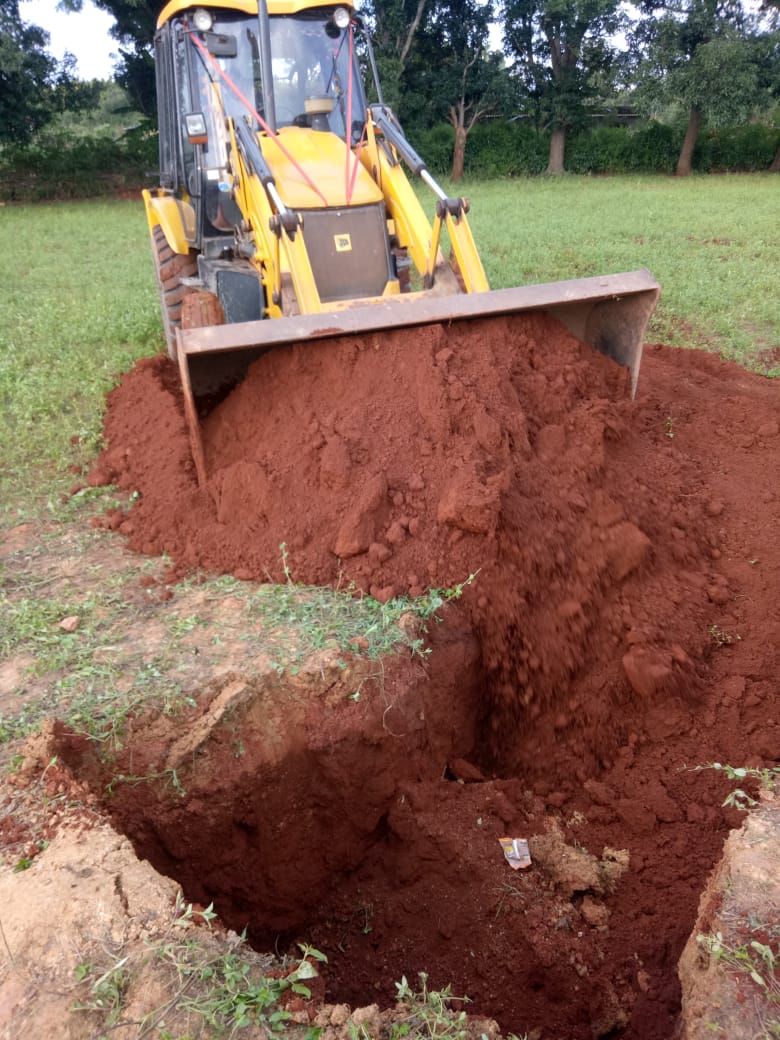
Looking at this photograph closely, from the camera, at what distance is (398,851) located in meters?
3.75

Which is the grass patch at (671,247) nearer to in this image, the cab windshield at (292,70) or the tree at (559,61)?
the cab windshield at (292,70)

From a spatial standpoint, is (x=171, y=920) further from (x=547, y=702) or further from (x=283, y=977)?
(x=547, y=702)

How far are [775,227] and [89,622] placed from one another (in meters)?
14.6

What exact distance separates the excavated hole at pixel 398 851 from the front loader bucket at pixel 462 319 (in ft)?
6.25

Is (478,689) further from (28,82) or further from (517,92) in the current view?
(517,92)

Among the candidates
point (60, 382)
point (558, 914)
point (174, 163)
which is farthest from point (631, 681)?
point (174, 163)

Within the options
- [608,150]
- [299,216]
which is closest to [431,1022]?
[299,216]

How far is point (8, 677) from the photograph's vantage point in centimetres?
372

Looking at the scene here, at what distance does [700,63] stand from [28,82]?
19.8m

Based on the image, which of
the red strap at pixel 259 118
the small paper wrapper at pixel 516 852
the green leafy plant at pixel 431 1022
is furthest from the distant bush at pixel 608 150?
the green leafy plant at pixel 431 1022

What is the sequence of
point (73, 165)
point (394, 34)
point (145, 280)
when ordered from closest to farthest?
point (145, 280) → point (73, 165) → point (394, 34)

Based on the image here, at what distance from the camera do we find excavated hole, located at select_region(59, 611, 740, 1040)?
3.25 metres

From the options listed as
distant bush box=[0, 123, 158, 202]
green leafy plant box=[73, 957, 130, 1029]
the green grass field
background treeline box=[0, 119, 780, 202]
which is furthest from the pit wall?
background treeline box=[0, 119, 780, 202]

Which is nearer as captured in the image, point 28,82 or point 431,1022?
point 431,1022
